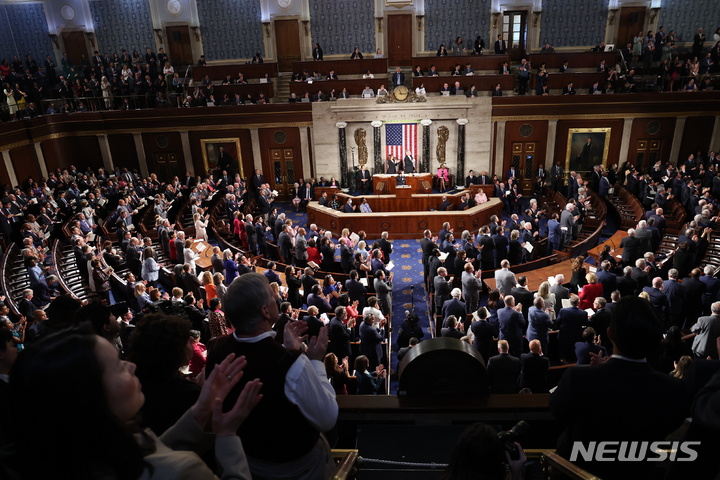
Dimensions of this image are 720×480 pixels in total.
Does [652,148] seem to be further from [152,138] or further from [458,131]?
[152,138]

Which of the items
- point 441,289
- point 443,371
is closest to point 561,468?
point 443,371

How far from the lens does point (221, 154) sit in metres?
19.2

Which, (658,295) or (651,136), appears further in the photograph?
(651,136)

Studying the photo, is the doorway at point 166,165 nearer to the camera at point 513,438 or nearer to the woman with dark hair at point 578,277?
the woman with dark hair at point 578,277

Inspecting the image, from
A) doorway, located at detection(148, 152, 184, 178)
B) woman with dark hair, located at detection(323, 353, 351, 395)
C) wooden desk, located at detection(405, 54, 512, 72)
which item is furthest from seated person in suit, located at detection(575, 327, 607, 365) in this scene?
doorway, located at detection(148, 152, 184, 178)

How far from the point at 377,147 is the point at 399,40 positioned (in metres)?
5.50

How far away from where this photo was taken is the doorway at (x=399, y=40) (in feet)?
67.3

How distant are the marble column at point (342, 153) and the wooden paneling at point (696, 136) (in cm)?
1249

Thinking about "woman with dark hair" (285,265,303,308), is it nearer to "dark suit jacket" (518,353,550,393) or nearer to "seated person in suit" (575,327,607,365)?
"dark suit jacket" (518,353,550,393)

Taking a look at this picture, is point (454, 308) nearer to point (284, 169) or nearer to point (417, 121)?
point (417, 121)

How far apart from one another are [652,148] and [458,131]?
733 cm

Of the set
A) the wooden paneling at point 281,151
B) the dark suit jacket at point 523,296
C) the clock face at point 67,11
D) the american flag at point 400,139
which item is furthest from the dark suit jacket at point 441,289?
the clock face at point 67,11

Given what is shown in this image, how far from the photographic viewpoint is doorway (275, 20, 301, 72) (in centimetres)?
2088

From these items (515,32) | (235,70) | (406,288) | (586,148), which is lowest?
(406,288)
